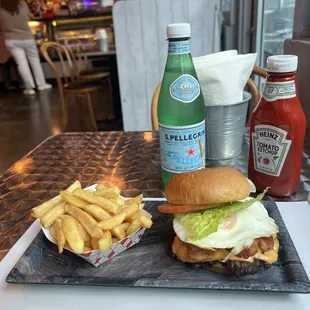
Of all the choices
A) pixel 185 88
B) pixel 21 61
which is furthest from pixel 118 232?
pixel 21 61

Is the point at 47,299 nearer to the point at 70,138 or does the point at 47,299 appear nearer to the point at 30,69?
the point at 70,138

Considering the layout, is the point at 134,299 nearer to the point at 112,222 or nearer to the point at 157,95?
the point at 112,222

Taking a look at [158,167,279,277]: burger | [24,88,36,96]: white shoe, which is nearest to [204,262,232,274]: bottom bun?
[158,167,279,277]: burger

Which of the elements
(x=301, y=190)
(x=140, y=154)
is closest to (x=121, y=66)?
(x=140, y=154)

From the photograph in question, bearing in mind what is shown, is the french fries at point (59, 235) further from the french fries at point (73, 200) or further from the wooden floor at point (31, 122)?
the wooden floor at point (31, 122)

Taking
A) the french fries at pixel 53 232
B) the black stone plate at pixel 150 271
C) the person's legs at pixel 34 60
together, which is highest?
the french fries at pixel 53 232

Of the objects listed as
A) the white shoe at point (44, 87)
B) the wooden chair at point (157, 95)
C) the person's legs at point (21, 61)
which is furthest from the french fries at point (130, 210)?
the white shoe at point (44, 87)

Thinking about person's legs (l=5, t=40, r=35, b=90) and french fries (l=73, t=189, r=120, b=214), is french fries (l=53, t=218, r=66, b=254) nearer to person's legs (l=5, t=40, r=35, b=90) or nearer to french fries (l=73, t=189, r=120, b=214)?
french fries (l=73, t=189, r=120, b=214)
